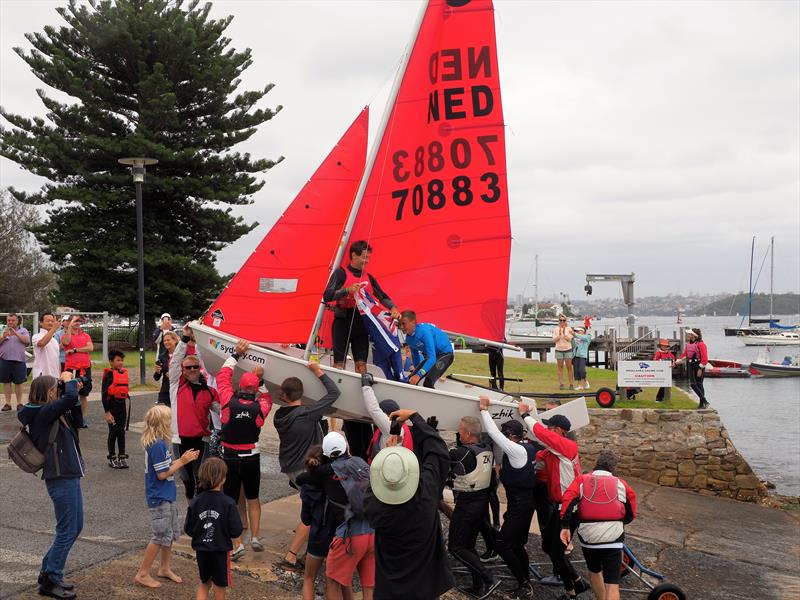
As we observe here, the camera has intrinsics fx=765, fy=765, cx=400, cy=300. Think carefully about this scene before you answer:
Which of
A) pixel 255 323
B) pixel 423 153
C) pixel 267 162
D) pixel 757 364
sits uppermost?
pixel 267 162

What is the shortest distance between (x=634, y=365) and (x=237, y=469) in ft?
Result: 40.6

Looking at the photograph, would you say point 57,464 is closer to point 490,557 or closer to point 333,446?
point 333,446

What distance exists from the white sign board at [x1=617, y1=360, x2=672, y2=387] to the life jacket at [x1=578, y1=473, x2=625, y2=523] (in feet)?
35.6

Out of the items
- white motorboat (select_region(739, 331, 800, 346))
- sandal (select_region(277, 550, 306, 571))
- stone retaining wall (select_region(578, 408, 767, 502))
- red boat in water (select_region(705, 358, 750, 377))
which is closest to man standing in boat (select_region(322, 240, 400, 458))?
sandal (select_region(277, 550, 306, 571))

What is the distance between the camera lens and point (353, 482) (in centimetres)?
587

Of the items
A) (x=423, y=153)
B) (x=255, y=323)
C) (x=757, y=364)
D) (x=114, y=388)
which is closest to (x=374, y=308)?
(x=255, y=323)

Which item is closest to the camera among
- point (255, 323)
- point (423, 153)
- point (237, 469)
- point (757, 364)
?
point (237, 469)

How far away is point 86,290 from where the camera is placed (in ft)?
89.7

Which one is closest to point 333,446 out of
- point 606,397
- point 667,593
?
point 667,593

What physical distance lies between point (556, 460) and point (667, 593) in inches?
65.6

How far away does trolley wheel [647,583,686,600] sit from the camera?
752 centimetres

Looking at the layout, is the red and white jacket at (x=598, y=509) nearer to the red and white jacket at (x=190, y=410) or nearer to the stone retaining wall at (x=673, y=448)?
the red and white jacket at (x=190, y=410)

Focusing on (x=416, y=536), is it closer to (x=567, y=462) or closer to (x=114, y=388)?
(x=567, y=462)

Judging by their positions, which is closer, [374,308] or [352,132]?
[374,308]
